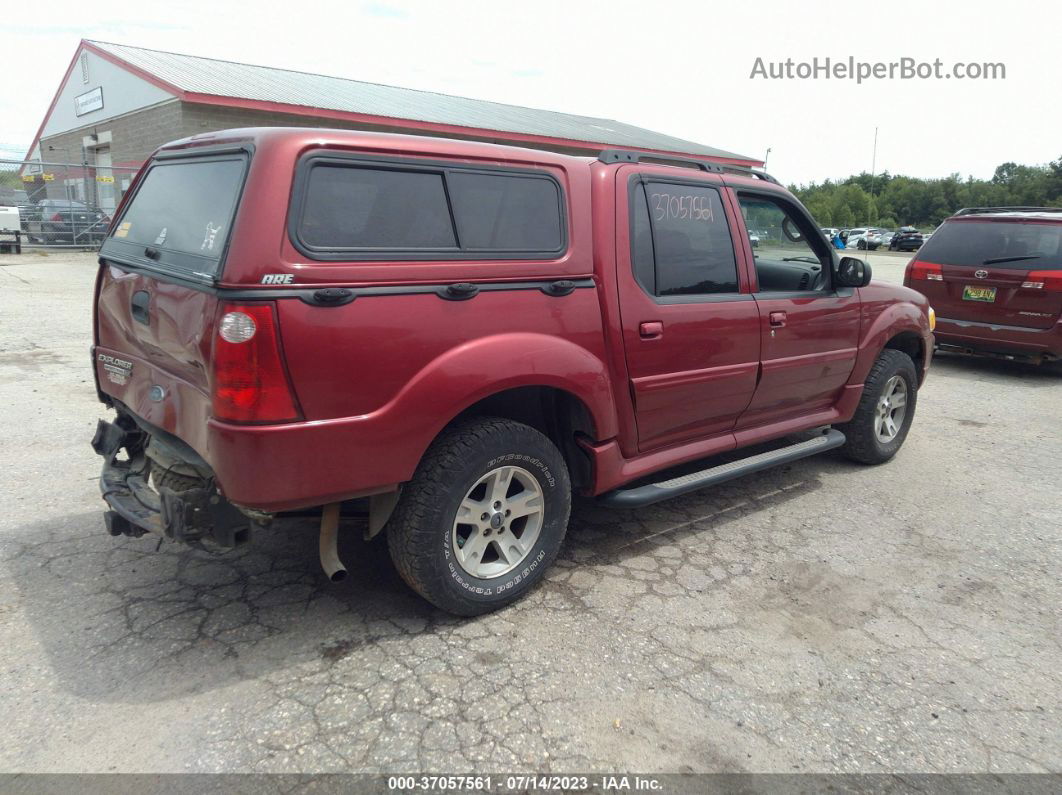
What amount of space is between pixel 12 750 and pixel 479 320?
214 cm

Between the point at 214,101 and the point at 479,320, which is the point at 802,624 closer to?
the point at 479,320

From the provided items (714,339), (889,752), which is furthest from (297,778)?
(714,339)

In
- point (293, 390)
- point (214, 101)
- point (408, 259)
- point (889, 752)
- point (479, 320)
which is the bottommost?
point (889, 752)

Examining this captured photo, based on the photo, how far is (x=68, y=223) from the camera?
19.8 meters

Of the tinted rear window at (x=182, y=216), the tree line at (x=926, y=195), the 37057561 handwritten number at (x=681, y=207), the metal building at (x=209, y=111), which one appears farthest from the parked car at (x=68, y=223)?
the tree line at (x=926, y=195)

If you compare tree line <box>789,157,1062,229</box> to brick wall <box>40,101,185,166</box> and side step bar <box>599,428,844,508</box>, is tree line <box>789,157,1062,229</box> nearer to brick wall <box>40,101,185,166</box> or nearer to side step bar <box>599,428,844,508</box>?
brick wall <box>40,101,185,166</box>

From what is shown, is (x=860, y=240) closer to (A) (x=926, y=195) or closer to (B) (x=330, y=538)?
(A) (x=926, y=195)

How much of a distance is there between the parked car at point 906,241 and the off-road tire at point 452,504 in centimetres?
4565

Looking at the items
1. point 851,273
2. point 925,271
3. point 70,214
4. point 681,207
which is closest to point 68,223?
point 70,214

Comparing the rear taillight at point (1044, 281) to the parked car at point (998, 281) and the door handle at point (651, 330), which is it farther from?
the door handle at point (651, 330)

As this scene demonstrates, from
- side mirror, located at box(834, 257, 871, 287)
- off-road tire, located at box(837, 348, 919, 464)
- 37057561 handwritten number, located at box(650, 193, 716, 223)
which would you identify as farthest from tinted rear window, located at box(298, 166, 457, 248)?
off-road tire, located at box(837, 348, 919, 464)

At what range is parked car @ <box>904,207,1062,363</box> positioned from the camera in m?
8.17

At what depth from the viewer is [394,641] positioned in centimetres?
315

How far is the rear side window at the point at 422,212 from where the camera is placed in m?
2.78
